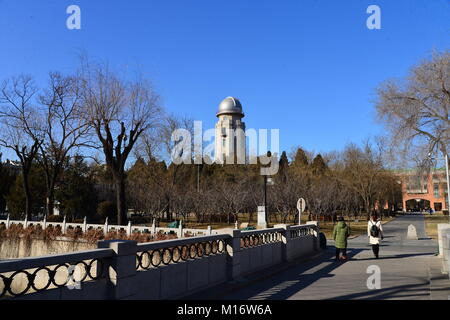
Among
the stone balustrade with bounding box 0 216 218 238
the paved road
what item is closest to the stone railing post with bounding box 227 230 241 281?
the paved road

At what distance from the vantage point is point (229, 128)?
8712cm

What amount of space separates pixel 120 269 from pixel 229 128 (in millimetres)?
82297

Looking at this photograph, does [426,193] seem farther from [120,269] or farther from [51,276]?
[51,276]

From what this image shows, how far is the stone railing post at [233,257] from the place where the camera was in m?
8.53

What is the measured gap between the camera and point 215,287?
25.6 feet

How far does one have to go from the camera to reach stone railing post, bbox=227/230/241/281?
8.53 metres

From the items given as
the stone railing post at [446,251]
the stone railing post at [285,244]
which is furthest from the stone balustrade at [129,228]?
the stone railing post at [446,251]

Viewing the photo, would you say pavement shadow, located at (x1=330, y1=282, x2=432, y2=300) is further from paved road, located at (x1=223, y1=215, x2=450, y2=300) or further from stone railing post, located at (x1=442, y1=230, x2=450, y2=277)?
stone railing post, located at (x1=442, y1=230, x2=450, y2=277)

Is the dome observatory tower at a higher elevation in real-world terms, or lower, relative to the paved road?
higher

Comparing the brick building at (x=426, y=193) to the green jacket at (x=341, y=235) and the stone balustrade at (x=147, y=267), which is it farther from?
the stone balustrade at (x=147, y=267)

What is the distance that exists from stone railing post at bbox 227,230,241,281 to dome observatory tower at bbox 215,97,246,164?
2914 inches

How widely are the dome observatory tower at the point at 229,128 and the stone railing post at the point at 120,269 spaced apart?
77243 millimetres
